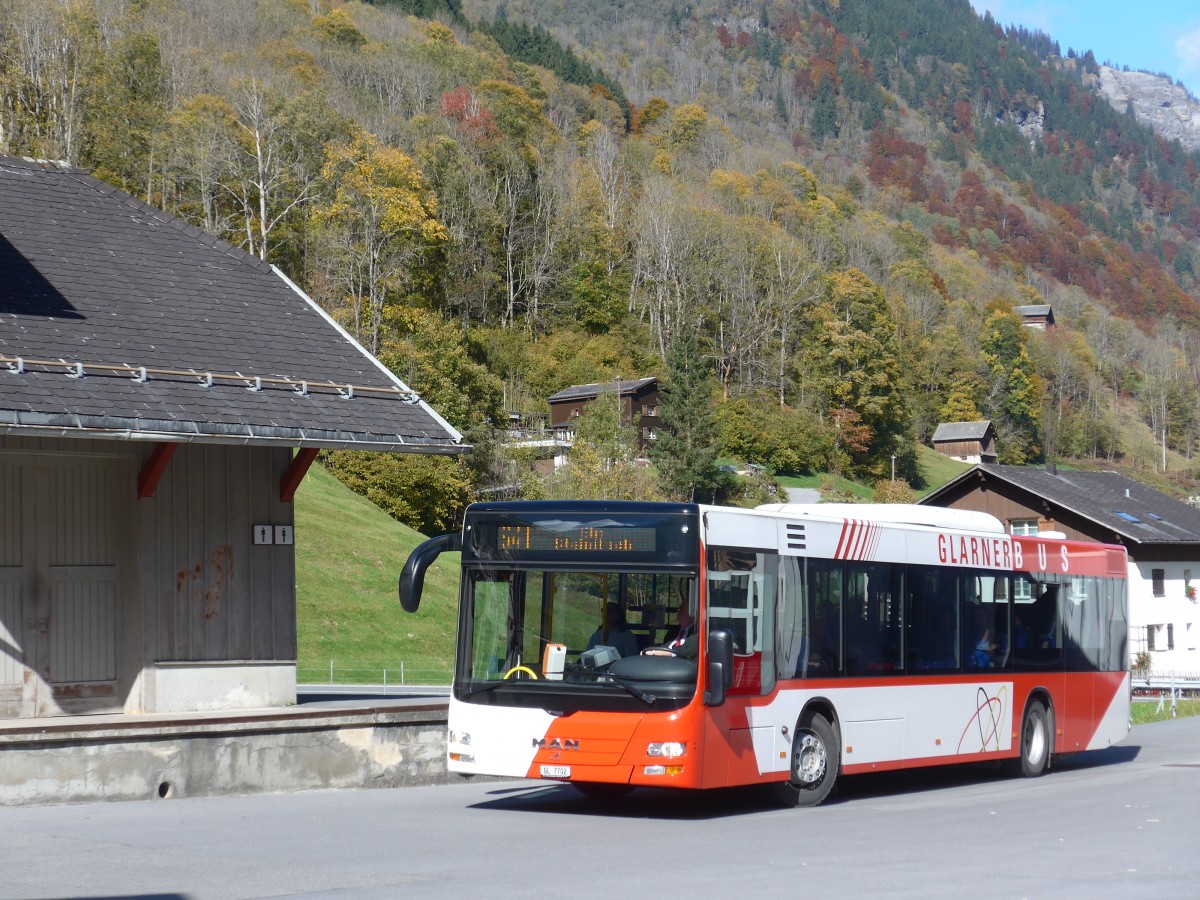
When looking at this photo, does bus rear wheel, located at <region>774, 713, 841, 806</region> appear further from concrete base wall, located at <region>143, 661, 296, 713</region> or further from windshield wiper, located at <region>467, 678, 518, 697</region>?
concrete base wall, located at <region>143, 661, 296, 713</region>

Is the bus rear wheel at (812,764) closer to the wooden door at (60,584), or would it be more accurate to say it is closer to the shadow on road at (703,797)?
the shadow on road at (703,797)

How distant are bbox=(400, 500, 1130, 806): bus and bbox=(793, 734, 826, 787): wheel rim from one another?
0.02 metres

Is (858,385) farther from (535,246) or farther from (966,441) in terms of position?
(535,246)

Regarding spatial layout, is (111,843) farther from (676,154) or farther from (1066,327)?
(1066,327)

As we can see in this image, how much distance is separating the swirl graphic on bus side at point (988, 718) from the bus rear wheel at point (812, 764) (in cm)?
284

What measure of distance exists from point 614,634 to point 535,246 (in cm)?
9057

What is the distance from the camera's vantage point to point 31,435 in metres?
14.1

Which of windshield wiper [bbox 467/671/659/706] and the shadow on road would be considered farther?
the shadow on road

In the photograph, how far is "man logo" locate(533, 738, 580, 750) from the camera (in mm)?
12656

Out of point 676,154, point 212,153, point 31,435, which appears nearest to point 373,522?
point 212,153

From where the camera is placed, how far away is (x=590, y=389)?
89.2m

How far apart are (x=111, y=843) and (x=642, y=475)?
61.3 meters

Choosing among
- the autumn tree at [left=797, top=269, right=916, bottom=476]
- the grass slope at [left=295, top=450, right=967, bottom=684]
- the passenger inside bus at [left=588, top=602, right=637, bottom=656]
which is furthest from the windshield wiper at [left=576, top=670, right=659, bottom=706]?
the autumn tree at [left=797, top=269, right=916, bottom=476]

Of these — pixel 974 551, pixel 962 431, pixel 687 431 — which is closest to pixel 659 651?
pixel 974 551
